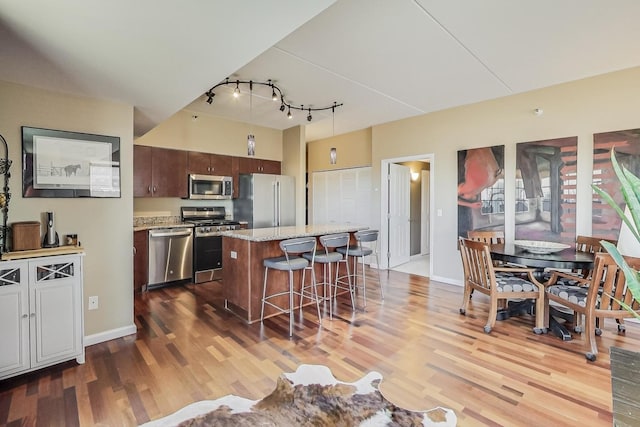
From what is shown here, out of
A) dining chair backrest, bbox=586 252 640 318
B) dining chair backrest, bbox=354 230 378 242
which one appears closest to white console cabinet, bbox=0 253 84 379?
dining chair backrest, bbox=354 230 378 242

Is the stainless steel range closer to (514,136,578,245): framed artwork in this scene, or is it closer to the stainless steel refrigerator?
the stainless steel refrigerator

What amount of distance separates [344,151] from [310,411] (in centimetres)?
533

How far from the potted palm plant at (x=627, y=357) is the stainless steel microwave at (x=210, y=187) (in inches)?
203

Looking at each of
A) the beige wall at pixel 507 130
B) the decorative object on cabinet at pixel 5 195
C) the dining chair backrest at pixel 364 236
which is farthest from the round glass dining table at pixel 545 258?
the decorative object on cabinet at pixel 5 195

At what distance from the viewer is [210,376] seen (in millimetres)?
2271

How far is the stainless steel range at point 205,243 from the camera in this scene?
4.82 metres

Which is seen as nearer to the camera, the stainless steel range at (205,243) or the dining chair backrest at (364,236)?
the dining chair backrest at (364,236)

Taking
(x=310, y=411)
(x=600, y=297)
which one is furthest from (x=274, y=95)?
(x=600, y=297)

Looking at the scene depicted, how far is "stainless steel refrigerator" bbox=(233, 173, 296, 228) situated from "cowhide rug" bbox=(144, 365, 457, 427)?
3544 mm

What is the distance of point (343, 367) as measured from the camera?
2402 millimetres

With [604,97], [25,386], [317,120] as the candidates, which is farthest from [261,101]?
[604,97]

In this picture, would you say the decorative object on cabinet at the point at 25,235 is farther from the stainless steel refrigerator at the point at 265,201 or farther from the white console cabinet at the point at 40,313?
the stainless steel refrigerator at the point at 265,201

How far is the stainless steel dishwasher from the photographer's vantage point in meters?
4.45

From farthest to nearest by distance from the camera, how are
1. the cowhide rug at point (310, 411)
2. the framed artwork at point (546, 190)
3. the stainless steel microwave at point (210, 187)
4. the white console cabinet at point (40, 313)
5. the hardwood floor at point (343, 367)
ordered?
the stainless steel microwave at point (210, 187) → the framed artwork at point (546, 190) → the white console cabinet at point (40, 313) → the hardwood floor at point (343, 367) → the cowhide rug at point (310, 411)
